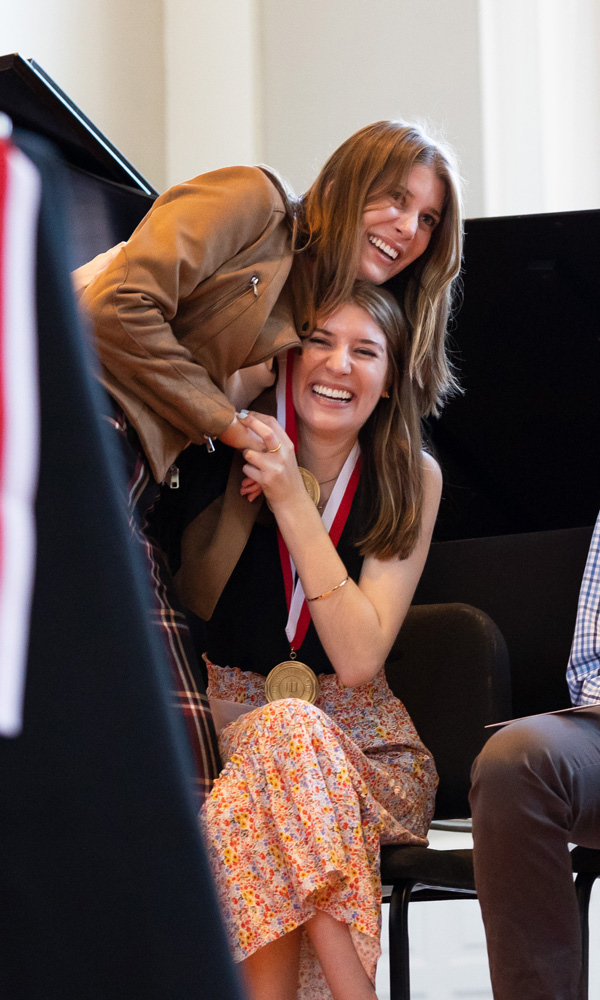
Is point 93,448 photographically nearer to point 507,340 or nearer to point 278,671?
point 278,671

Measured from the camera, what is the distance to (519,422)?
2.39m

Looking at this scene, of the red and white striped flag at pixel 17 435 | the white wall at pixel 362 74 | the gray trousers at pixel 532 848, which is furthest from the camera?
the white wall at pixel 362 74

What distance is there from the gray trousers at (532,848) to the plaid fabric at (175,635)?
0.36 meters

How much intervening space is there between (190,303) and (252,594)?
1.56 feet

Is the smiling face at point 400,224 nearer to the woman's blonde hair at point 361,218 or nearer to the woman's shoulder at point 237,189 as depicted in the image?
the woman's blonde hair at point 361,218

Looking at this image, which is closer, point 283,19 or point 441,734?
point 441,734

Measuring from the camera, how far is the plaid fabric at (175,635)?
1503 mm

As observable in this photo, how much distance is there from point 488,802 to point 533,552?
0.84m

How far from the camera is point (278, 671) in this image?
1.72 m

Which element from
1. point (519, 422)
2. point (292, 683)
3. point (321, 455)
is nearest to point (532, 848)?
point (292, 683)

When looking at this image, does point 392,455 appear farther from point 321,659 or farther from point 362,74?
point 362,74

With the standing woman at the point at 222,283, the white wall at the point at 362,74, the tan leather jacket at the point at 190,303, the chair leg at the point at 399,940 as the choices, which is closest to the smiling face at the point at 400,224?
the standing woman at the point at 222,283

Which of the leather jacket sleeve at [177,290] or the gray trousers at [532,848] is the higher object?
the leather jacket sleeve at [177,290]

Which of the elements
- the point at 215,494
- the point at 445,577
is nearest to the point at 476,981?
the point at 445,577
